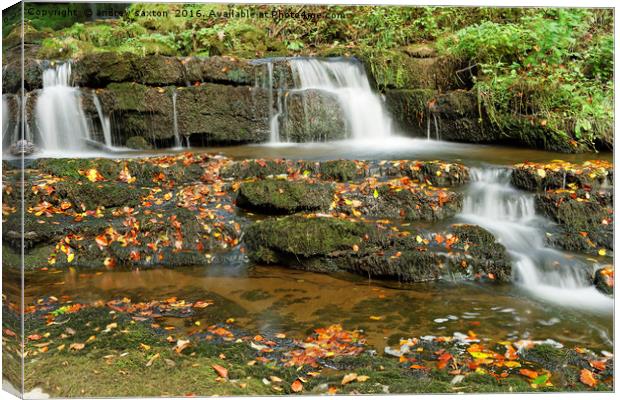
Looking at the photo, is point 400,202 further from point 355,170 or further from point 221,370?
point 221,370

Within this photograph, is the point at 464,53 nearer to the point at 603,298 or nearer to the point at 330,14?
the point at 330,14

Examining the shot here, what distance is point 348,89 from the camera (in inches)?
359

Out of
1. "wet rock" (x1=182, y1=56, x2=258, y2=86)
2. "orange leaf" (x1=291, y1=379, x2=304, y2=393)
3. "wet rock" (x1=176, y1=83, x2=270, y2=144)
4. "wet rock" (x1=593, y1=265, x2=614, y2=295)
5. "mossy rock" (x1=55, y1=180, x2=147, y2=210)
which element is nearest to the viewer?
"orange leaf" (x1=291, y1=379, x2=304, y2=393)

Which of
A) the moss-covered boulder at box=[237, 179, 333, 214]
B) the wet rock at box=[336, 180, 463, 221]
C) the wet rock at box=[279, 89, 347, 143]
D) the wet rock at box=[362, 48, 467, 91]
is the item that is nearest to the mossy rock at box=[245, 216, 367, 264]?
the moss-covered boulder at box=[237, 179, 333, 214]

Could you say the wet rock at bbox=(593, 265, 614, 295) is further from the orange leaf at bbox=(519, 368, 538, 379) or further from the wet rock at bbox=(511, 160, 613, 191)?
the orange leaf at bbox=(519, 368, 538, 379)

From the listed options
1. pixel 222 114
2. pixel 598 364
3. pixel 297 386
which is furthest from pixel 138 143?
pixel 598 364

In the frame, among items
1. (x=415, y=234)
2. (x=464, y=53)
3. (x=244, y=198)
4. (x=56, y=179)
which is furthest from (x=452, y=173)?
(x=56, y=179)

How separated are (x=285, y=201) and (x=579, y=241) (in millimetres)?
2921

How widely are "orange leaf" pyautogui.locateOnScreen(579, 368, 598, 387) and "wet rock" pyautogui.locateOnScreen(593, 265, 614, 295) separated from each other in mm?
1455

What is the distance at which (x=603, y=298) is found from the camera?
4.30 m

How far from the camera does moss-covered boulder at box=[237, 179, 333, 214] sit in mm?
5859

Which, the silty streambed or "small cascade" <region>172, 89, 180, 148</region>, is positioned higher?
"small cascade" <region>172, 89, 180, 148</region>

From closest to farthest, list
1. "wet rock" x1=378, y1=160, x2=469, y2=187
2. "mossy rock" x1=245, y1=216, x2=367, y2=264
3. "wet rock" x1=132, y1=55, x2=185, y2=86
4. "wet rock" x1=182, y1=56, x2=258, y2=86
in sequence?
"mossy rock" x1=245, y1=216, x2=367, y2=264 → "wet rock" x1=378, y1=160, x2=469, y2=187 → "wet rock" x1=132, y1=55, x2=185, y2=86 → "wet rock" x1=182, y1=56, x2=258, y2=86

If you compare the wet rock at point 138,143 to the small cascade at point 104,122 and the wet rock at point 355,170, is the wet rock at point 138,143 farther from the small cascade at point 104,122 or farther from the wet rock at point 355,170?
the wet rock at point 355,170
